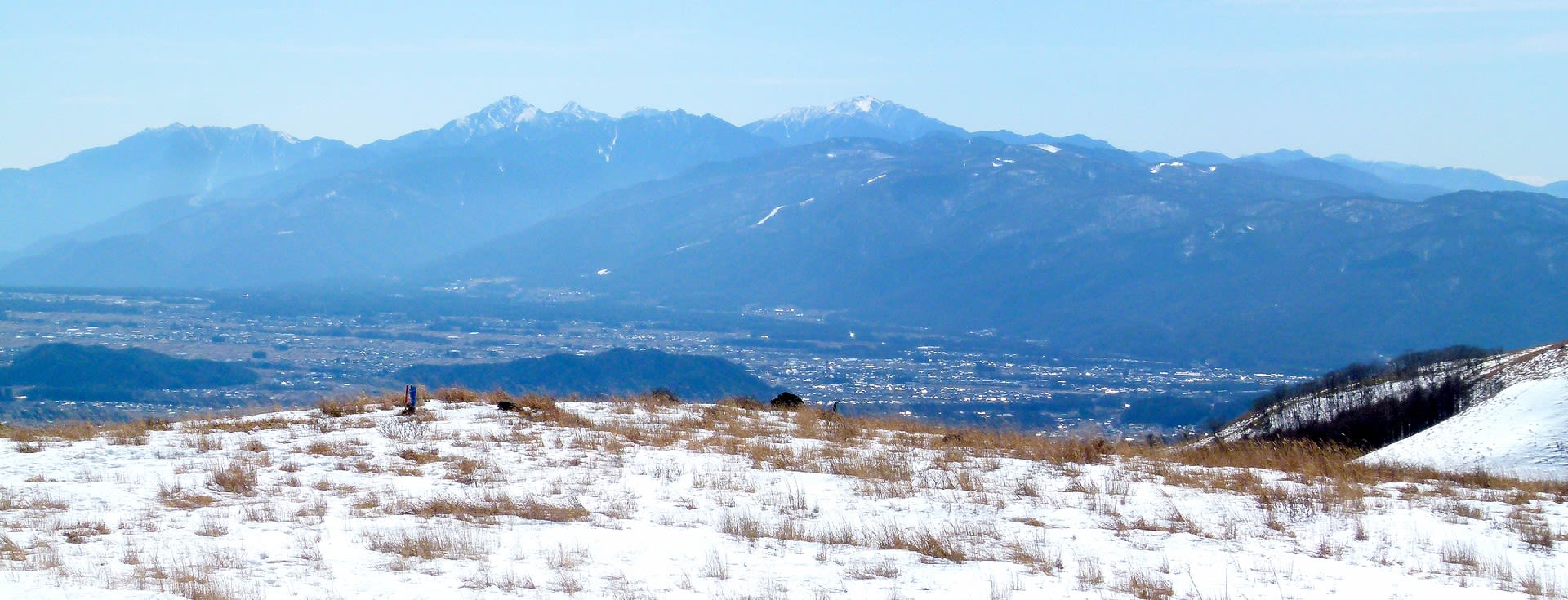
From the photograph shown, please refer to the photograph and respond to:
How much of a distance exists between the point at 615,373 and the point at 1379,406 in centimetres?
8160

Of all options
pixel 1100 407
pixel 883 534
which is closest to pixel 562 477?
pixel 883 534

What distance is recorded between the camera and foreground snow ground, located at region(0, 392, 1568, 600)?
7848 millimetres

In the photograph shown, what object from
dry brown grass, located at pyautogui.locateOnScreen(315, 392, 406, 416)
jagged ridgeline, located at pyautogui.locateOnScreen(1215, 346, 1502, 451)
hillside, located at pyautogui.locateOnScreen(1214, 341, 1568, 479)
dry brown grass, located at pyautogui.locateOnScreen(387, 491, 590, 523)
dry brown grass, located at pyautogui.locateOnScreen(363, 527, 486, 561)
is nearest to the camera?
dry brown grass, located at pyautogui.locateOnScreen(363, 527, 486, 561)

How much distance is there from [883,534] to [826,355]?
16387 centimetres

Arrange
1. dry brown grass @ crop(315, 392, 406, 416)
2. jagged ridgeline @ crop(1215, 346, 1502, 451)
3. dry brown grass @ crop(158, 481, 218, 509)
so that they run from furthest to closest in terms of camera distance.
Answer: jagged ridgeline @ crop(1215, 346, 1502, 451) < dry brown grass @ crop(315, 392, 406, 416) < dry brown grass @ crop(158, 481, 218, 509)

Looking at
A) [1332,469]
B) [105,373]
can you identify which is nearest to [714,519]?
[1332,469]

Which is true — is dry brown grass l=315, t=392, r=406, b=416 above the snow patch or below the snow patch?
above

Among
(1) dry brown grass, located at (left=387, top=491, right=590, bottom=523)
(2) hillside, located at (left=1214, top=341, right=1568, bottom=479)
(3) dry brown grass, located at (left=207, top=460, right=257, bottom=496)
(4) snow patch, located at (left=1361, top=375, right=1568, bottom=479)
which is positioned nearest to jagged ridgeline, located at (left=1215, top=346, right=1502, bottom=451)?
(2) hillside, located at (left=1214, top=341, right=1568, bottom=479)

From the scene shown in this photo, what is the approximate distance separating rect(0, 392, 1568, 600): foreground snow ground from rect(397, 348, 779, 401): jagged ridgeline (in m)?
88.2

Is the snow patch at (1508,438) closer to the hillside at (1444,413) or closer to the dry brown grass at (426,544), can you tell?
the hillside at (1444,413)

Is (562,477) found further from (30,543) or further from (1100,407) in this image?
(1100,407)

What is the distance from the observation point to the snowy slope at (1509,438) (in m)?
21.7

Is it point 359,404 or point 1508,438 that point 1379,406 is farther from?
point 359,404

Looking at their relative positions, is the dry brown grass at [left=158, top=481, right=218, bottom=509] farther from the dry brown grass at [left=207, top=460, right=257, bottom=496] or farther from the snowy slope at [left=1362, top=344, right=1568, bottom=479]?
the snowy slope at [left=1362, top=344, right=1568, bottom=479]
